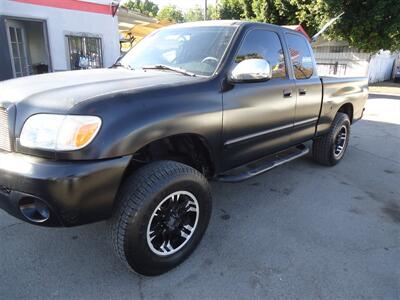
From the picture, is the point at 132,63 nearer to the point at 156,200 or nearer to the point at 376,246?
the point at 156,200

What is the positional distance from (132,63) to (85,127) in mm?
1640

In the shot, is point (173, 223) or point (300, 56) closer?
point (173, 223)

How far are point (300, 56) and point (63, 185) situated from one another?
330 centimetres

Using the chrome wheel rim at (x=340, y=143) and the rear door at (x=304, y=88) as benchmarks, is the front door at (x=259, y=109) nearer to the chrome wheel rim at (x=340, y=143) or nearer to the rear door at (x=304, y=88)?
the rear door at (x=304, y=88)

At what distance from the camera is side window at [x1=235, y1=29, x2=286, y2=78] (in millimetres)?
3174

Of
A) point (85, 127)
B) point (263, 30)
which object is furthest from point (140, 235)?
point (263, 30)

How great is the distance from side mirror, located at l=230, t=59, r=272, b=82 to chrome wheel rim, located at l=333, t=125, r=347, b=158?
2.80m

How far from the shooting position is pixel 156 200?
7.65 ft

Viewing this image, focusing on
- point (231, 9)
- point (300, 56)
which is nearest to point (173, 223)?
point (300, 56)

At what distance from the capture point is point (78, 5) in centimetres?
974

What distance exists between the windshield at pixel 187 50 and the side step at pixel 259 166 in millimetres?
996

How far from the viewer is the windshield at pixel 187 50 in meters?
3.00

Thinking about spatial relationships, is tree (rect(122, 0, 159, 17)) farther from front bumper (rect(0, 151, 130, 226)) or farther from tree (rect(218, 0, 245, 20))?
front bumper (rect(0, 151, 130, 226))

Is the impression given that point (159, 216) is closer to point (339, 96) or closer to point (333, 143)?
point (333, 143)
